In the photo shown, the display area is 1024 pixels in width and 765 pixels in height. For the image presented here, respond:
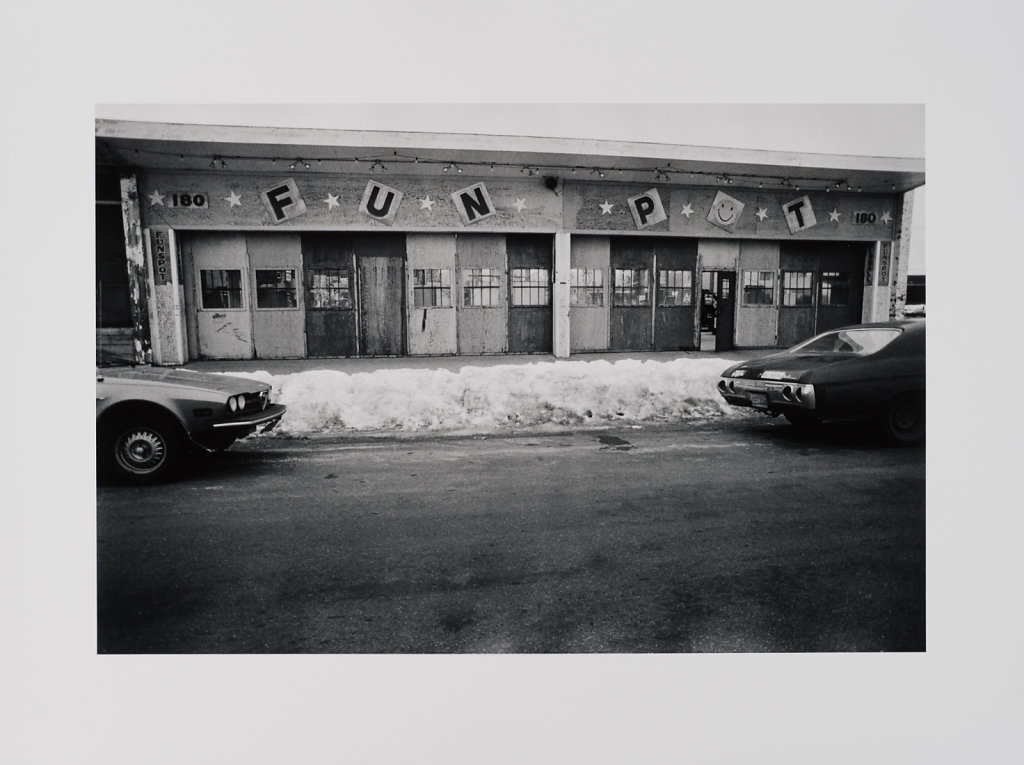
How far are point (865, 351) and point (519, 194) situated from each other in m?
3.03

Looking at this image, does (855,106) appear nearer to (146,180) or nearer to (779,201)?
(779,201)

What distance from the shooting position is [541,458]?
3754mm

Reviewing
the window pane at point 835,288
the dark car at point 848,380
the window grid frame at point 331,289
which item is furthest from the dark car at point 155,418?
the window pane at point 835,288

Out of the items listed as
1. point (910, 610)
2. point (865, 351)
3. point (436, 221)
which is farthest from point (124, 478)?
point (865, 351)

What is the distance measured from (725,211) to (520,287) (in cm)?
181

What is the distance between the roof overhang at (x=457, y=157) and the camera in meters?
3.52

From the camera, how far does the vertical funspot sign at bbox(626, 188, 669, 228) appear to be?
4.71 meters

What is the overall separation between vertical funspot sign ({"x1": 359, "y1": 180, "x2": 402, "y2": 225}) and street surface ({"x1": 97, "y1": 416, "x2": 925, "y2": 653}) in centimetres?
189

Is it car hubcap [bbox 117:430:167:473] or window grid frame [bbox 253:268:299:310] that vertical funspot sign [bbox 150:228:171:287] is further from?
car hubcap [bbox 117:430:167:473]

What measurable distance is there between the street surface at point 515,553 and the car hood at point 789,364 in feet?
1.76

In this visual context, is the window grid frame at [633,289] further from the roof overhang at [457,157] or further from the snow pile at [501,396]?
the roof overhang at [457,157]

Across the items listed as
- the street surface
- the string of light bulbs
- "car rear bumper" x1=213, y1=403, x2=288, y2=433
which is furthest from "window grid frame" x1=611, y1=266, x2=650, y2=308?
"car rear bumper" x1=213, y1=403, x2=288, y2=433

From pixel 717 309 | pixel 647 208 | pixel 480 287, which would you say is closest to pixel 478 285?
pixel 480 287

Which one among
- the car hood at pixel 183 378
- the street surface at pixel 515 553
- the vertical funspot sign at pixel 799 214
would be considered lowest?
the street surface at pixel 515 553
